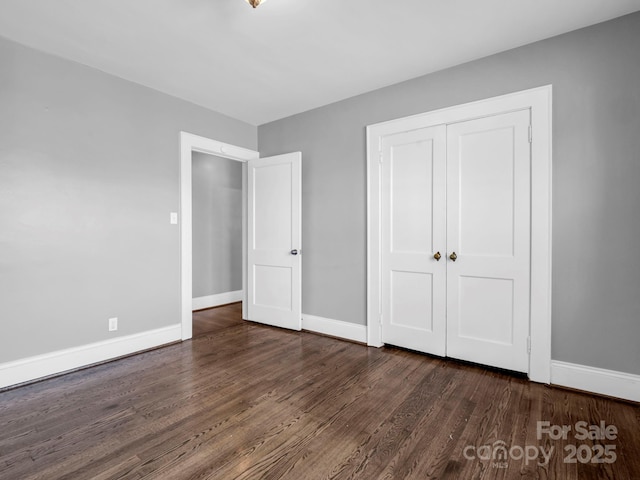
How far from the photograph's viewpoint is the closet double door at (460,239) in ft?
8.59

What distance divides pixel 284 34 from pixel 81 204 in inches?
89.0

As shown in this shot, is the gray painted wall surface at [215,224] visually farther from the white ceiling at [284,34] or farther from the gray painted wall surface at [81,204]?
the white ceiling at [284,34]

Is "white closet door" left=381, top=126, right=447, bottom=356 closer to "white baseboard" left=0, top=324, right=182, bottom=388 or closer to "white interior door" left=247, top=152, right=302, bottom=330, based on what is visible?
"white interior door" left=247, top=152, right=302, bottom=330

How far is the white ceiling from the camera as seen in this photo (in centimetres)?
215

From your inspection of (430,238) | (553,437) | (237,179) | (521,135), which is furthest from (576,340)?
(237,179)

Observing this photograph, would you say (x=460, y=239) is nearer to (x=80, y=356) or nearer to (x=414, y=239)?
(x=414, y=239)

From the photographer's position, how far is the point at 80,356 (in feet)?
9.28

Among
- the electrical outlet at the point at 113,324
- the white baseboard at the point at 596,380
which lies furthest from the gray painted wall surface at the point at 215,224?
the white baseboard at the point at 596,380

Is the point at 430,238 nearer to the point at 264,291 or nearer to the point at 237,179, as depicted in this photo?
the point at 264,291

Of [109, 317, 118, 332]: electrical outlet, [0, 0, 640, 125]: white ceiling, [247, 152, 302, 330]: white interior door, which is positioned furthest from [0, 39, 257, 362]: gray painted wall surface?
[247, 152, 302, 330]: white interior door

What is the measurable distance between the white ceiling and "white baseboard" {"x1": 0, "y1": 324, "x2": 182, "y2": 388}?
2521 mm

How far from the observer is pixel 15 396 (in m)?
2.34

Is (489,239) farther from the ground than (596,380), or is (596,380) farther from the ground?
(489,239)

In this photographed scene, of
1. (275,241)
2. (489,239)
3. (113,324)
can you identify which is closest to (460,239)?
(489,239)
